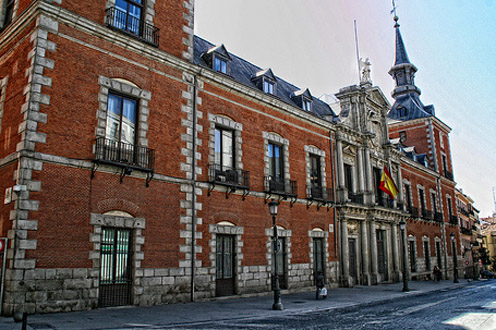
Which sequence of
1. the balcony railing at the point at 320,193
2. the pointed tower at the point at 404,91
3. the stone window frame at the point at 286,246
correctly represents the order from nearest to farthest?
the stone window frame at the point at 286,246
the balcony railing at the point at 320,193
the pointed tower at the point at 404,91

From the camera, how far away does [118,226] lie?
14.1 meters

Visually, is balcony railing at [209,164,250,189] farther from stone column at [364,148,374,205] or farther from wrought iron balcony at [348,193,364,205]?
stone column at [364,148,374,205]

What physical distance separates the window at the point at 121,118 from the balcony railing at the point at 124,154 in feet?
1.02

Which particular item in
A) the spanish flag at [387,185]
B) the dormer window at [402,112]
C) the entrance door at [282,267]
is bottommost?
the entrance door at [282,267]

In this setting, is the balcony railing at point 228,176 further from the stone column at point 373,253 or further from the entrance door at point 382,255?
the entrance door at point 382,255

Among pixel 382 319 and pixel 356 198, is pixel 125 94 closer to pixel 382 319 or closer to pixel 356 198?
pixel 382 319

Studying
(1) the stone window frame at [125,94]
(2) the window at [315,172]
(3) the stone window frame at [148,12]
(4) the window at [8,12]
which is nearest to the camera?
(1) the stone window frame at [125,94]

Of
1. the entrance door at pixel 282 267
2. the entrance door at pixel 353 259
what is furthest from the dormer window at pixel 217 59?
the entrance door at pixel 353 259

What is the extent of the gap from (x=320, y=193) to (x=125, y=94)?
43.1 feet

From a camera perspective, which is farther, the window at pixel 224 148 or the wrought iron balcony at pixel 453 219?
the wrought iron balcony at pixel 453 219

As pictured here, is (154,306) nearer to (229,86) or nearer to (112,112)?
(112,112)

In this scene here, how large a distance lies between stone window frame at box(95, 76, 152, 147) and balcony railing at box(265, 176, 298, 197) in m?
7.41

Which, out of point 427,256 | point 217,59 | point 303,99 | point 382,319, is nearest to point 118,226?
point 382,319

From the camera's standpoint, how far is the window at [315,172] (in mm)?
24473
